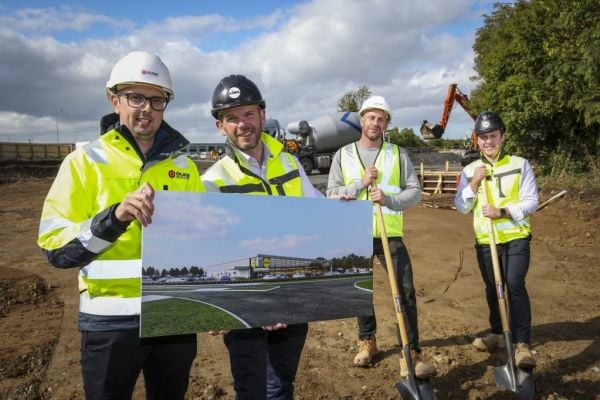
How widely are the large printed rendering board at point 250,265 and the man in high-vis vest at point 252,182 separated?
7.2 inches

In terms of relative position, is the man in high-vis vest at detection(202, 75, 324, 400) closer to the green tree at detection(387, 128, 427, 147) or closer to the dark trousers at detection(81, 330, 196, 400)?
the dark trousers at detection(81, 330, 196, 400)

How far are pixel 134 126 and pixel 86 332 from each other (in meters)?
1.04

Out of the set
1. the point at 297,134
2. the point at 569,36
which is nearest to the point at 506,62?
the point at 569,36

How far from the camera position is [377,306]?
6.44 meters

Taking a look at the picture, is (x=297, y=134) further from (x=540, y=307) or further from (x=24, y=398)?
(x=24, y=398)

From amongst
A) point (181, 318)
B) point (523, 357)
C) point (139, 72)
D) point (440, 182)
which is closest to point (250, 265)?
point (181, 318)

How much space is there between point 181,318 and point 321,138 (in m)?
27.0

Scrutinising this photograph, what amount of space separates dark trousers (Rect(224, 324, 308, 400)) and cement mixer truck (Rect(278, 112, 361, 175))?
25548 mm

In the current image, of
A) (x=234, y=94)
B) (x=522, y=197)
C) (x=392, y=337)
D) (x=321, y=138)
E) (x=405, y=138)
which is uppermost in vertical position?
(x=405, y=138)

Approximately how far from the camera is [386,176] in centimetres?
422

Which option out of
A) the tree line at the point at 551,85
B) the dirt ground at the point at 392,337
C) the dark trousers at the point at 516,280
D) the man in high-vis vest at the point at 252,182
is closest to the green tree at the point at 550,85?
the tree line at the point at 551,85

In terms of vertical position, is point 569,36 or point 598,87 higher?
point 569,36

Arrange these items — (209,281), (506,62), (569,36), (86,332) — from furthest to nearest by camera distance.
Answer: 1. (506,62)
2. (569,36)
3. (209,281)
4. (86,332)

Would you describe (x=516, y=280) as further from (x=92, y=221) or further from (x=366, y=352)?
(x=92, y=221)
